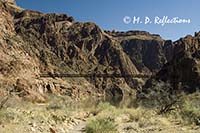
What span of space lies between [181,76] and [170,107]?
6561cm

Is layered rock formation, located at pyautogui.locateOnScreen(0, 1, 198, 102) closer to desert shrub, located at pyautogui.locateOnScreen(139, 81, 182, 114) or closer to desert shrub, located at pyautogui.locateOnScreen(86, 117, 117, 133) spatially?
desert shrub, located at pyautogui.locateOnScreen(139, 81, 182, 114)

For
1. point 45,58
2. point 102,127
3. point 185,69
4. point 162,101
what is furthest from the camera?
point 45,58

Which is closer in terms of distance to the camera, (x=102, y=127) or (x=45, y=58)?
(x=102, y=127)

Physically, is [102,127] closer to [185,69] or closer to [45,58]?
[185,69]

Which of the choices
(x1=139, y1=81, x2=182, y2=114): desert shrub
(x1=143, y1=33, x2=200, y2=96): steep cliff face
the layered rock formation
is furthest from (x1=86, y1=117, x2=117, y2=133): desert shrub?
(x1=143, y1=33, x2=200, y2=96): steep cliff face

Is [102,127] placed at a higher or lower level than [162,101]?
higher

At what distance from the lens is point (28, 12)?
18262 centimetres

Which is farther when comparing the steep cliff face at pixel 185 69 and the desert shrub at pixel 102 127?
the steep cliff face at pixel 185 69

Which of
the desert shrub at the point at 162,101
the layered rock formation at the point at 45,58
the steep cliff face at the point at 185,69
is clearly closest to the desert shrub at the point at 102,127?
the desert shrub at the point at 162,101

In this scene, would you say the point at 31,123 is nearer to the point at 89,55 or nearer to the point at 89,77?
the point at 89,77

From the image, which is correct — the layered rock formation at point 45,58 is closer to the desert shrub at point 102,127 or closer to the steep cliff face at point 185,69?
the steep cliff face at point 185,69

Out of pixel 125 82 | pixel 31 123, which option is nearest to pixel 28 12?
pixel 125 82

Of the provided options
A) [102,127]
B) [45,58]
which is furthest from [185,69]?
[102,127]

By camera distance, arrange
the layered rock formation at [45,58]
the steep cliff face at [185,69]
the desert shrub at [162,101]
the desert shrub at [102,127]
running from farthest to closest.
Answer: the steep cliff face at [185,69] < the layered rock formation at [45,58] < the desert shrub at [162,101] < the desert shrub at [102,127]
